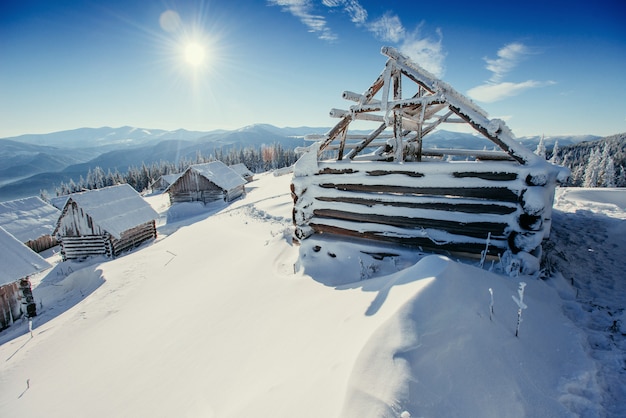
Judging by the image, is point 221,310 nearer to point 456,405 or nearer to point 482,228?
point 456,405

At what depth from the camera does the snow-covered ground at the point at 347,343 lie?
2020mm

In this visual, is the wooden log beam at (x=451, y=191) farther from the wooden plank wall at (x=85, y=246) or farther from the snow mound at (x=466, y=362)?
the wooden plank wall at (x=85, y=246)

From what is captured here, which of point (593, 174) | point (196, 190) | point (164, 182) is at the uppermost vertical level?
point (593, 174)

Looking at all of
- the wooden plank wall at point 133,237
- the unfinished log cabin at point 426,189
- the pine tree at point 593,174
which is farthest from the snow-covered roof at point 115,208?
the pine tree at point 593,174

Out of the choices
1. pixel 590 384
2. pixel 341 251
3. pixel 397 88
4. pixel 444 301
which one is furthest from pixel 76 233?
pixel 590 384

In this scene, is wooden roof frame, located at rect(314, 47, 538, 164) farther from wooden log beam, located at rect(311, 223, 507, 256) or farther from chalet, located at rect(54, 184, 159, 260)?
chalet, located at rect(54, 184, 159, 260)

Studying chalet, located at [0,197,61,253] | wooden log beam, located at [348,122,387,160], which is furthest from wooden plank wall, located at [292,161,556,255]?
chalet, located at [0,197,61,253]

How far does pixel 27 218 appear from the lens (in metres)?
24.1

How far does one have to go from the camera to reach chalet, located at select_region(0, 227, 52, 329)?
9.21 metres

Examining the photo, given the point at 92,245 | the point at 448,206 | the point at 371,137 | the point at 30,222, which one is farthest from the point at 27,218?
the point at 448,206

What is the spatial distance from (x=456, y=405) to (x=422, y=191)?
3.64 m

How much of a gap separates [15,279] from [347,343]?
12296 mm

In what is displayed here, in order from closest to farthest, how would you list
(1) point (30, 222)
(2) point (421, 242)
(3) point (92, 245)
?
(2) point (421, 242), (3) point (92, 245), (1) point (30, 222)

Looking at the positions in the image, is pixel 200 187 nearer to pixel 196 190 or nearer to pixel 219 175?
pixel 196 190
